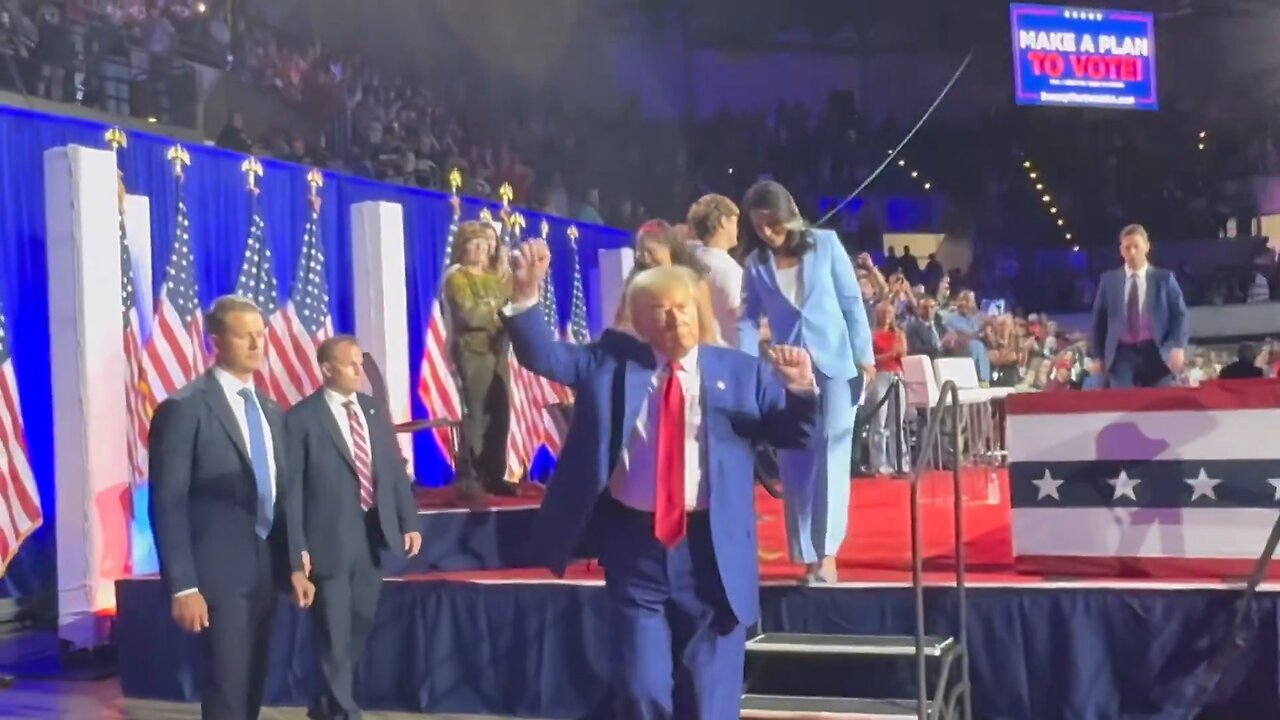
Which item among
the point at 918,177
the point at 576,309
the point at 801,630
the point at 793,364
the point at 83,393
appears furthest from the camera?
the point at 918,177

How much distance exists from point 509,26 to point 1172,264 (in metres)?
13.5

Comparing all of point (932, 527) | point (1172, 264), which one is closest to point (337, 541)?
point (932, 527)

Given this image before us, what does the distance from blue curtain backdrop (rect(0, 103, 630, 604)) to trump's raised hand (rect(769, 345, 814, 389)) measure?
177 inches

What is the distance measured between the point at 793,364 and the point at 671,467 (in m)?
0.41

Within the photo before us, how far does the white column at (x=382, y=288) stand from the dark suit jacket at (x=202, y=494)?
193 inches

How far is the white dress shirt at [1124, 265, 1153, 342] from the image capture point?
256 inches

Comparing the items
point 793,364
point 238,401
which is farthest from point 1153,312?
point 238,401

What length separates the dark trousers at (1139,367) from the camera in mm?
6547

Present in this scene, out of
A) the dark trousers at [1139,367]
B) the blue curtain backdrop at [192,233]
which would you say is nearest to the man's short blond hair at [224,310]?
the blue curtain backdrop at [192,233]

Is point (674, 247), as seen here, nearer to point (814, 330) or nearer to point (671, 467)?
point (814, 330)

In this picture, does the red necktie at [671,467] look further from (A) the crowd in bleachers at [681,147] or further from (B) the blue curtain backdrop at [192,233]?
(A) the crowd in bleachers at [681,147]

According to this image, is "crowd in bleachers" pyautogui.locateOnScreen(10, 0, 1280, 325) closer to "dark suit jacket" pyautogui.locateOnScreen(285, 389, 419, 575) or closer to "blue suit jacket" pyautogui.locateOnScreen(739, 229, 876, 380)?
"dark suit jacket" pyautogui.locateOnScreen(285, 389, 419, 575)

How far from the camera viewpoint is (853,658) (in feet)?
15.9

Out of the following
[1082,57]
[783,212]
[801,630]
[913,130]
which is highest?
[1082,57]
